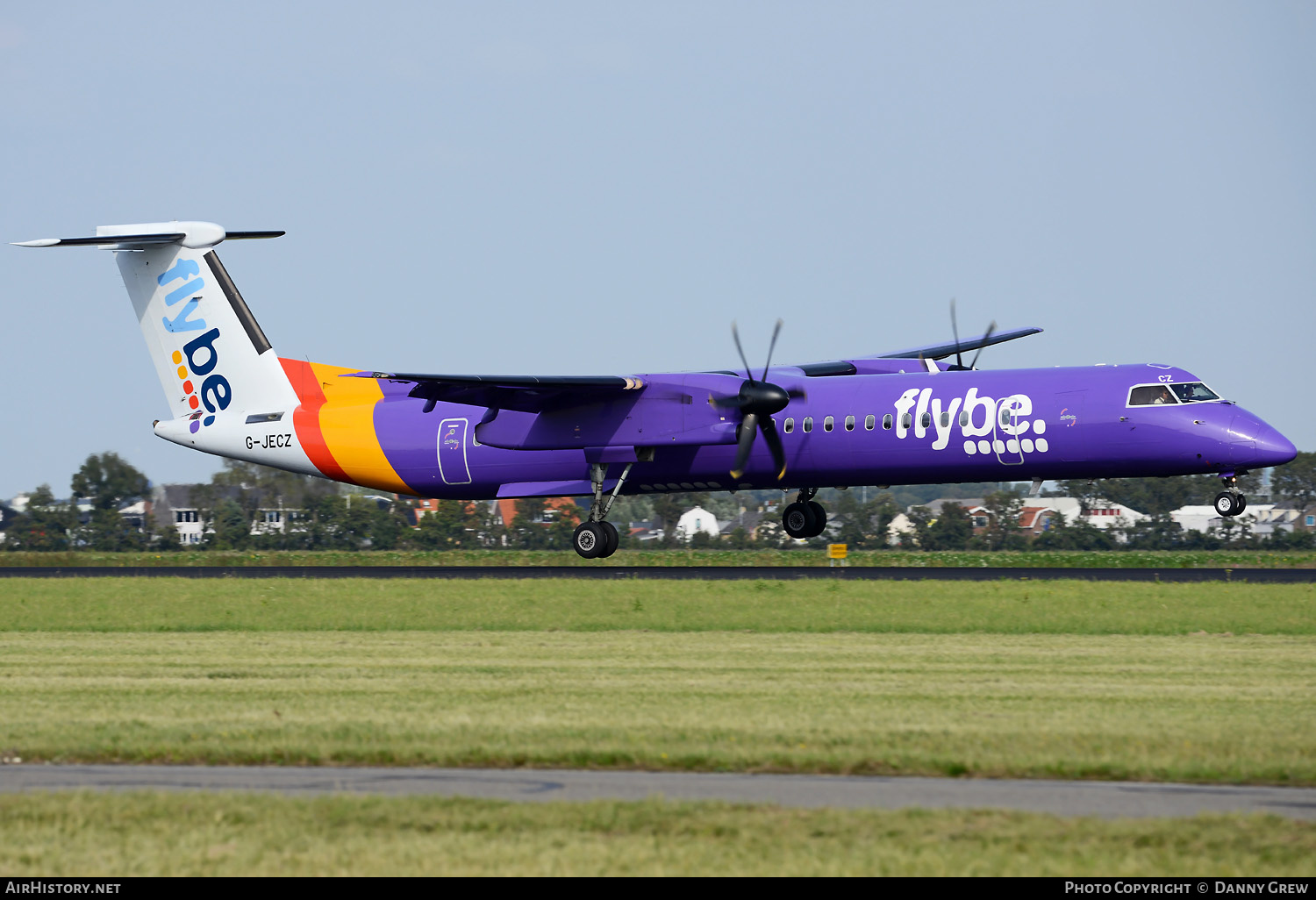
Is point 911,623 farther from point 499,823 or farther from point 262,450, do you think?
point 262,450

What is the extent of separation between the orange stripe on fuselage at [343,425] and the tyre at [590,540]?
Result: 16.2 feet

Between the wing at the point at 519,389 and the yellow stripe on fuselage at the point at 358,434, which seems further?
the yellow stripe on fuselage at the point at 358,434

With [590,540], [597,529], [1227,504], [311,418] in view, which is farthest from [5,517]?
[1227,504]

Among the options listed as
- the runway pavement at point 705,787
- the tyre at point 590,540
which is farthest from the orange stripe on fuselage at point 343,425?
the runway pavement at point 705,787

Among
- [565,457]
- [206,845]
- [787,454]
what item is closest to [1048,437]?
[787,454]

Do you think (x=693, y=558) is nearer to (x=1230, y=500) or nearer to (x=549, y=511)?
(x=549, y=511)

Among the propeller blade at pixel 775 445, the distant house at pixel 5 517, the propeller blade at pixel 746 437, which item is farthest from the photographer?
the distant house at pixel 5 517

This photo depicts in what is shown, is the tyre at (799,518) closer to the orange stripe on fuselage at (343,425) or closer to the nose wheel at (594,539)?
the nose wheel at (594,539)

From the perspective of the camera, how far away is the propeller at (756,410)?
3045 cm

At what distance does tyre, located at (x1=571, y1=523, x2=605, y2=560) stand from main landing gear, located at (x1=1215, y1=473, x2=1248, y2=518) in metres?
14.2

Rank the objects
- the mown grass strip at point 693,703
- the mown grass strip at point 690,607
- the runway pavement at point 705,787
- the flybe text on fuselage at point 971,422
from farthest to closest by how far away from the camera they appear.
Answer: the flybe text on fuselage at point 971,422
the mown grass strip at point 690,607
the mown grass strip at point 693,703
the runway pavement at point 705,787

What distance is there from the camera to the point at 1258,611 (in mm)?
21922

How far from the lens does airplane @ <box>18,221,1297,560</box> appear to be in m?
29.2

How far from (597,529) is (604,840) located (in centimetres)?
2617
